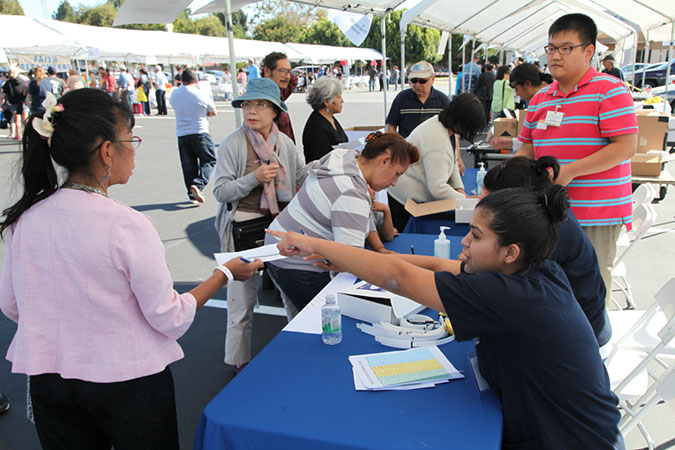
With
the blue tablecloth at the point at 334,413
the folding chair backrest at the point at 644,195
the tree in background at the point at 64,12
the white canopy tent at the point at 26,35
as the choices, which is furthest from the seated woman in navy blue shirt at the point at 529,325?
the tree in background at the point at 64,12

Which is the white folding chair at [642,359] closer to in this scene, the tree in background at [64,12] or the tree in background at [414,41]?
the tree in background at [414,41]

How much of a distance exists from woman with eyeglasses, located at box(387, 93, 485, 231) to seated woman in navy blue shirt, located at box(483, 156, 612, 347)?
1243 mm

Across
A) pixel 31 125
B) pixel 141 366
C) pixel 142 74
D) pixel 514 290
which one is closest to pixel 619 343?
pixel 514 290

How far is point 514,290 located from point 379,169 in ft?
3.80

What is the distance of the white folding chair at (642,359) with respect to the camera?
166cm

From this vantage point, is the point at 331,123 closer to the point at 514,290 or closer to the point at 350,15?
the point at 350,15

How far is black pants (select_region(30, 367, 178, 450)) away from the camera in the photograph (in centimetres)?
126

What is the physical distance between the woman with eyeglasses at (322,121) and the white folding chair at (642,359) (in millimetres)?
2298

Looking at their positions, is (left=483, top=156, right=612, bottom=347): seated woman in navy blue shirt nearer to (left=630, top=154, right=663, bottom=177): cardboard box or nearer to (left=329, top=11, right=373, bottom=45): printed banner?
(left=630, top=154, right=663, bottom=177): cardboard box

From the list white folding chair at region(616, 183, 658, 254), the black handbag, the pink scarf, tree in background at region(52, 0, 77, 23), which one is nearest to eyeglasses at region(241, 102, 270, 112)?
the pink scarf

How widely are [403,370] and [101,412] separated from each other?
87 cm

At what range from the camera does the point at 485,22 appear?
35.0ft

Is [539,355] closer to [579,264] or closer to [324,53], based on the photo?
[579,264]

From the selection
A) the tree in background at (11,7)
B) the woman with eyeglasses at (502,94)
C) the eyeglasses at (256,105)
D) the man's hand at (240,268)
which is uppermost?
the tree in background at (11,7)
